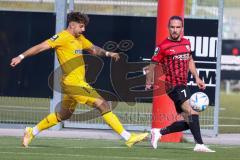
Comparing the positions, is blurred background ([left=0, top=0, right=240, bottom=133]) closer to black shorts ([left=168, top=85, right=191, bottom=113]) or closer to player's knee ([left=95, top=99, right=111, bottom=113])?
black shorts ([left=168, top=85, right=191, bottom=113])

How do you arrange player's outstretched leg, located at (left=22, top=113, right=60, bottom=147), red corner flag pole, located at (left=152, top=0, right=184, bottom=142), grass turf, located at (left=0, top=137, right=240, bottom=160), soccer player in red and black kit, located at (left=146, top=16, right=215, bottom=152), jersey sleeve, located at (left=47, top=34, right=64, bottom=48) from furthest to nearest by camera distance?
red corner flag pole, located at (left=152, top=0, right=184, bottom=142)
player's outstretched leg, located at (left=22, top=113, right=60, bottom=147)
soccer player in red and black kit, located at (left=146, top=16, right=215, bottom=152)
jersey sleeve, located at (left=47, top=34, right=64, bottom=48)
grass turf, located at (left=0, top=137, right=240, bottom=160)

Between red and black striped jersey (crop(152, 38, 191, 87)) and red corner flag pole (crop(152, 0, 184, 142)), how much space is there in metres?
2.12

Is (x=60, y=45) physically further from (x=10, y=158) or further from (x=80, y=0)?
(x=80, y=0)

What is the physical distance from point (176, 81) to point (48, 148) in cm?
222

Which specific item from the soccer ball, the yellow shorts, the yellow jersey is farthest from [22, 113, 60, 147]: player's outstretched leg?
the soccer ball

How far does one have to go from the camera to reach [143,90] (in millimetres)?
19422

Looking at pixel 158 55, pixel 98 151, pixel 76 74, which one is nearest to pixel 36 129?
pixel 76 74

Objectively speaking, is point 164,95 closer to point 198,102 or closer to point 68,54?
point 198,102

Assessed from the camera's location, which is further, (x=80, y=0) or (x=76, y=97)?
(x=80, y=0)

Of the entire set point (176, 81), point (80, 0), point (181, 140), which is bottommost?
point (181, 140)

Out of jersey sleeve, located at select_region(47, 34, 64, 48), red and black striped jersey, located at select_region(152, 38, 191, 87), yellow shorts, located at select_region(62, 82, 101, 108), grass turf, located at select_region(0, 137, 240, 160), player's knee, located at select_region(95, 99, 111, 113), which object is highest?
jersey sleeve, located at select_region(47, 34, 64, 48)

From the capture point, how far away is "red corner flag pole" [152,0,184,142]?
17.2 meters

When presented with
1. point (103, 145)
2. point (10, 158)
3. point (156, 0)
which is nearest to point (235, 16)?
point (156, 0)

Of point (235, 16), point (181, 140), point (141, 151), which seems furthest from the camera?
point (235, 16)
